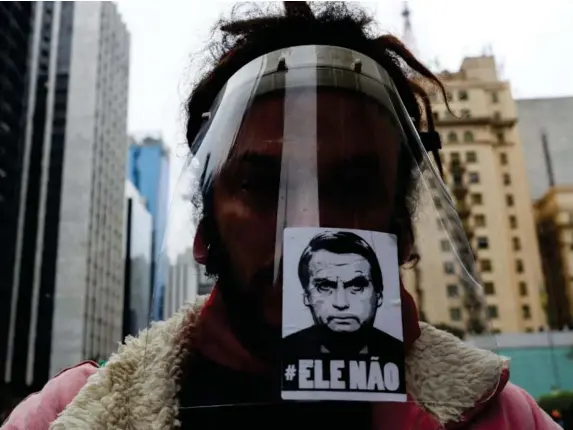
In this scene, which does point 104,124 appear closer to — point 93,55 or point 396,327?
point 93,55

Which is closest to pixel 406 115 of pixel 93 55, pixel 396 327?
pixel 396 327

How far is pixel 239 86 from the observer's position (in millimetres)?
891

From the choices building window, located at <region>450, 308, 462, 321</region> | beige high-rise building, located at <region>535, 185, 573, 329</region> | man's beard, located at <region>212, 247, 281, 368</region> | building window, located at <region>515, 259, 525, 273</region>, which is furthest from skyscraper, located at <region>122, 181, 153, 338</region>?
building window, located at <region>515, 259, 525, 273</region>

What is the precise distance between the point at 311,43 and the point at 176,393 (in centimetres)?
56

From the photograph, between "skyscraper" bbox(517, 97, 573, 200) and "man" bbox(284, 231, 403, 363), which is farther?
"skyscraper" bbox(517, 97, 573, 200)

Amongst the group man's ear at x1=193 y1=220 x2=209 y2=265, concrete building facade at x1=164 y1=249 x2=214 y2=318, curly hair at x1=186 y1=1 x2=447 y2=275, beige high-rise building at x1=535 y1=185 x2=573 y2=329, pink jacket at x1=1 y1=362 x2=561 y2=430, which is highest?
beige high-rise building at x1=535 y1=185 x2=573 y2=329

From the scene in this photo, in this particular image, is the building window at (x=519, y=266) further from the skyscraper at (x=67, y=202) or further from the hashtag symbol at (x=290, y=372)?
the hashtag symbol at (x=290, y=372)

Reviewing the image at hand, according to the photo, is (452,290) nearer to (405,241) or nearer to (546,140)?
(405,241)

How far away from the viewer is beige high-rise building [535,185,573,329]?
23.8 m

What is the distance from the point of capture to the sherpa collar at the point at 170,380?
0.74m

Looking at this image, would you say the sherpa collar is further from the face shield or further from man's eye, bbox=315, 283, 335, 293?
man's eye, bbox=315, 283, 335, 293

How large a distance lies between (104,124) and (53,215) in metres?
6.63

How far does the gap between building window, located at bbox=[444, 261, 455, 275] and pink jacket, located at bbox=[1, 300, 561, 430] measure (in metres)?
0.09

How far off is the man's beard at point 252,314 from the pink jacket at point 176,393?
4.9 inches
